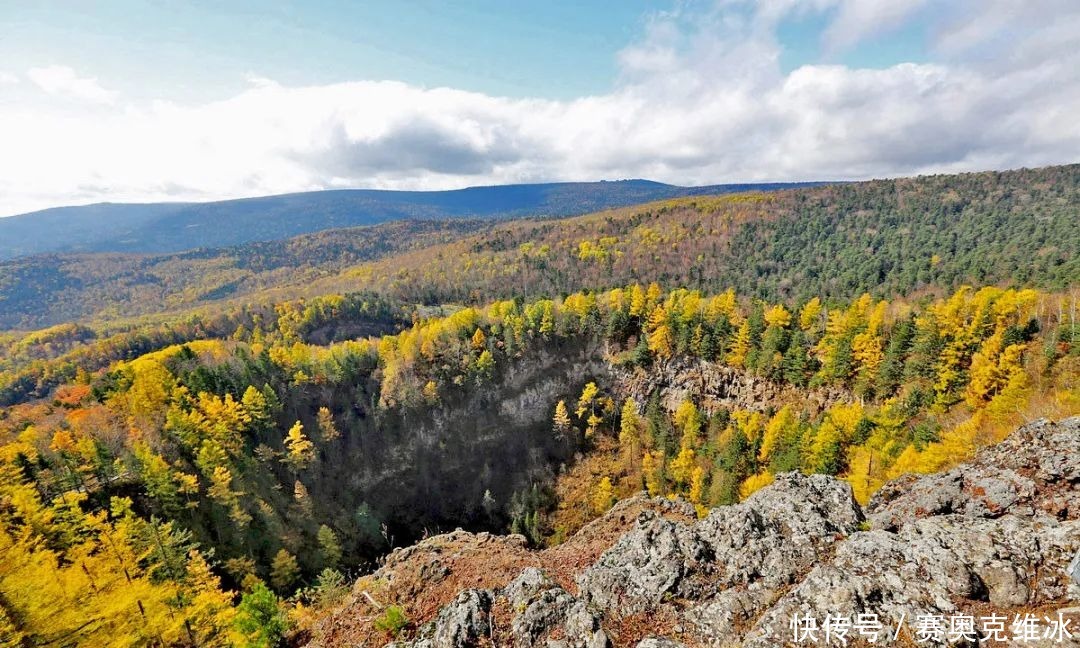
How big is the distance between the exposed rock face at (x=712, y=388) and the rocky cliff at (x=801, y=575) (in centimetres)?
6488

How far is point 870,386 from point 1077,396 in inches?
1502

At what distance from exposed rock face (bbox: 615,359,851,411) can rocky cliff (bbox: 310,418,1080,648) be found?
64.9 m

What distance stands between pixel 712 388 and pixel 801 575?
85097mm

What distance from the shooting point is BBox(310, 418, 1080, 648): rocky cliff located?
45.9 ft

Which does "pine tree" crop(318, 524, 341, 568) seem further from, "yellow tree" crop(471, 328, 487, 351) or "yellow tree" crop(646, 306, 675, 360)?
"yellow tree" crop(646, 306, 675, 360)

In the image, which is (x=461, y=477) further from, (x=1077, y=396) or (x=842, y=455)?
(x=1077, y=396)

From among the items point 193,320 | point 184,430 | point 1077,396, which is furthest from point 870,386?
point 193,320

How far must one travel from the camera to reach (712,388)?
322ft

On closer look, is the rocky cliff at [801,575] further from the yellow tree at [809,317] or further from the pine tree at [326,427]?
the yellow tree at [809,317]

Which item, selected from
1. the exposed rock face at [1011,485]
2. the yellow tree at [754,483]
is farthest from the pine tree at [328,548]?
the exposed rock face at [1011,485]

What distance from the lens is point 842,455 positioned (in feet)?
208

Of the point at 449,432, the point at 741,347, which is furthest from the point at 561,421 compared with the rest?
the point at 741,347

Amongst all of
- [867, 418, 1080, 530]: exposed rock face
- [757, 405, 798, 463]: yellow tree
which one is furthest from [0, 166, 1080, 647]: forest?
[867, 418, 1080, 530]: exposed rock face

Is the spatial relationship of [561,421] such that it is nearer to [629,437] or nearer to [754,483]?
[629,437]
